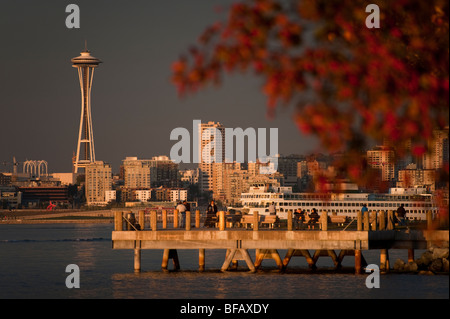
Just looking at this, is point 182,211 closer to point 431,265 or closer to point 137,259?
point 137,259

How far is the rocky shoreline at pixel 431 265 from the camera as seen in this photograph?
157 ft

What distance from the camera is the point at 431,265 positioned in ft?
158

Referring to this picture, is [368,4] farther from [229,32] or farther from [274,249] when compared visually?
[274,249]

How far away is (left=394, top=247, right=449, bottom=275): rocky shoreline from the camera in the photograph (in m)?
48.0

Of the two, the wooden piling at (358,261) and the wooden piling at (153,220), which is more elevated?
the wooden piling at (153,220)

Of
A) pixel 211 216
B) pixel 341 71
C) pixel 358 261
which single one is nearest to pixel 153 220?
pixel 211 216

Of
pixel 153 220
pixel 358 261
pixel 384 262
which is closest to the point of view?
pixel 153 220

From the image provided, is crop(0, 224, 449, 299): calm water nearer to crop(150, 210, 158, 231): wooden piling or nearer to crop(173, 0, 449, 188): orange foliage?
crop(150, 210, 158, 231): wooden piling

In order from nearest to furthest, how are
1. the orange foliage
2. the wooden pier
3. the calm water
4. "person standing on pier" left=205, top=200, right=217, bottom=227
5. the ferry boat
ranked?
1. the orange foliage
2. the calm water
3. the wooden pier
4. "person standing on pier" left=205, top=200, right=217, bottom=227
5. the ferry boat

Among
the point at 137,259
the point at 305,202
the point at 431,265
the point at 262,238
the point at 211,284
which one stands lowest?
the point at 211,284

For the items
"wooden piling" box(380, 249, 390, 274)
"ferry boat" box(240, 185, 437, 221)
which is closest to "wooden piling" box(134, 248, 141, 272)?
"wooden piling" box(380, 249, 390, 274)

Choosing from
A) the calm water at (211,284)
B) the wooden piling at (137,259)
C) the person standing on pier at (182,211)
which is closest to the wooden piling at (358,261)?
the calm water at (211,284)

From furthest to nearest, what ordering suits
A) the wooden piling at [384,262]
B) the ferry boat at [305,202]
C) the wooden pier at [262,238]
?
the ferry boat at [305,202] → the wooden piling at [384,262] → the wooden pier at [262,238]

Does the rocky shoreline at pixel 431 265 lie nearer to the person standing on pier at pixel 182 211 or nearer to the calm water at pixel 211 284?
the calm water at pixel 211 284
